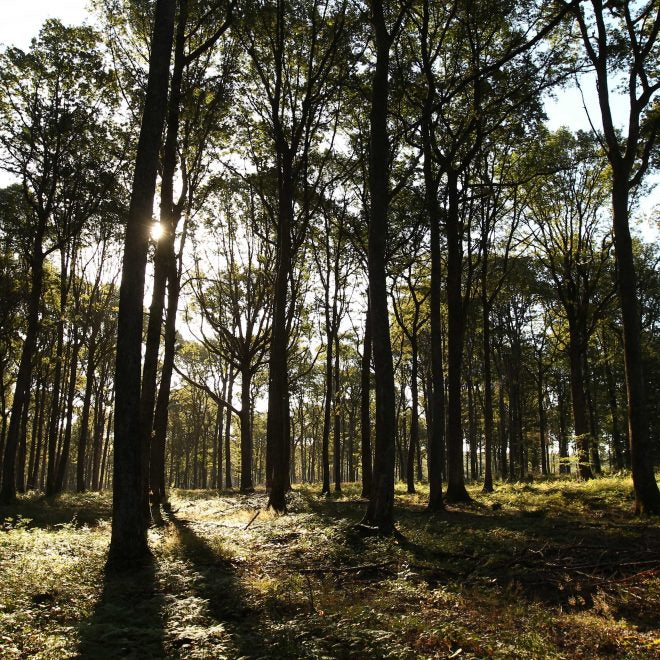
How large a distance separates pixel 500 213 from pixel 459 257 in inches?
219

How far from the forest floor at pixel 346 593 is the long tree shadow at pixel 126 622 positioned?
0.06ft

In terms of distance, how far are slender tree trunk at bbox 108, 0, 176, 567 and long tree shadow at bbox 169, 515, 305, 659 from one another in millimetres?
1146

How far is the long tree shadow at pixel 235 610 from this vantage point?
4738 mm

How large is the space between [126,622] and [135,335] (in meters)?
4.70

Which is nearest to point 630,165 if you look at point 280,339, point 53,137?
point 280,339

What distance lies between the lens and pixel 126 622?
554 centimetres

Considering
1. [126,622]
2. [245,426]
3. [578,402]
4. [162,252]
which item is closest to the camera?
[126,622]

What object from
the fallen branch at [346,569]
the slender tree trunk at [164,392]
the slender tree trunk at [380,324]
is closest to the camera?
the fallen branch at [346,569]

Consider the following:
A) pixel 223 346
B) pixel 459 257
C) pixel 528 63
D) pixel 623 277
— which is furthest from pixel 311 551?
pixel 223 346

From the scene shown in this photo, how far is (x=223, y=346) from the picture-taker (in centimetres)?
2919

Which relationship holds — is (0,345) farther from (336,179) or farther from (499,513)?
(499,513)

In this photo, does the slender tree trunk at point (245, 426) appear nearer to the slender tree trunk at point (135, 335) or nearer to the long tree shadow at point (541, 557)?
the long tree shadow at point (541, 557)

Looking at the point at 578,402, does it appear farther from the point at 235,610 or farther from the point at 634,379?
the point at 235,610

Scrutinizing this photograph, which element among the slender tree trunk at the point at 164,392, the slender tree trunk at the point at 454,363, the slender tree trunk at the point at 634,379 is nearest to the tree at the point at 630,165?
the slender tree trunk at the point at 634,379
